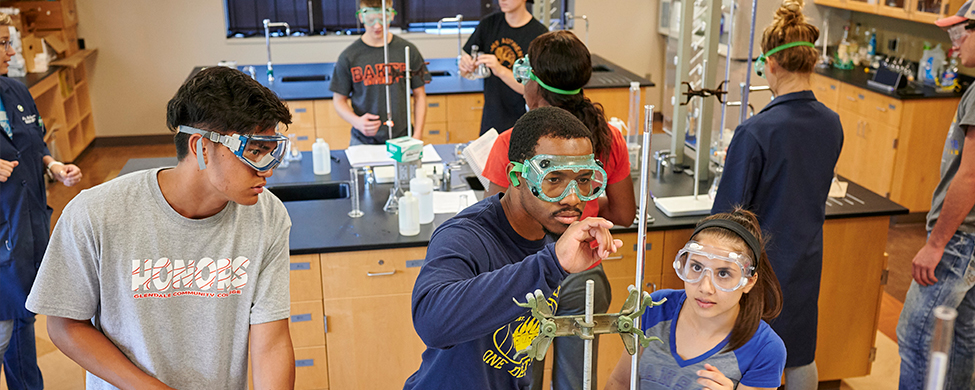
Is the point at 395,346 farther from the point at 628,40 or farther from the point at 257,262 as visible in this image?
the point at 628,40

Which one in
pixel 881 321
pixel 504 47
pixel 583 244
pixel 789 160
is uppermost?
pixel 504 47

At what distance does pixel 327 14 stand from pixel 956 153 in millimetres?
5775

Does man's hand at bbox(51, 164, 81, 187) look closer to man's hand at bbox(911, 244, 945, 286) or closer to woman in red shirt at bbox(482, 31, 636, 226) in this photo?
woman in red shirt at bbox(482, 31, 636, 226)

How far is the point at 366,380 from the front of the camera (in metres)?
2.89

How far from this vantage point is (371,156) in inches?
135

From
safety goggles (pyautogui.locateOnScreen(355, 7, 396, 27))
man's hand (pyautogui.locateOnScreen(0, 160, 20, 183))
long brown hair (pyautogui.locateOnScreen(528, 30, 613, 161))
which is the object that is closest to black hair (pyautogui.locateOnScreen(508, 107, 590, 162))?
long brown hair (pyautogui.locateOnScreen(528, 30, 613, 161))

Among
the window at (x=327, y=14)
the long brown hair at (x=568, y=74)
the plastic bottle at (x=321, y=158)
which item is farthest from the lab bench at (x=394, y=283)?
the window at (x=327, y=14)

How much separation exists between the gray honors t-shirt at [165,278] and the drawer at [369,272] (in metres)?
1.07

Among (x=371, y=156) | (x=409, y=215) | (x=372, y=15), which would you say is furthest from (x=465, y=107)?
(x=409, y=215)

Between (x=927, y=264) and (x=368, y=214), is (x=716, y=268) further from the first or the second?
(x=368, y=214)

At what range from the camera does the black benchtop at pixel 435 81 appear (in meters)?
5.24

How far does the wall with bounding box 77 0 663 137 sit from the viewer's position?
6656 mm

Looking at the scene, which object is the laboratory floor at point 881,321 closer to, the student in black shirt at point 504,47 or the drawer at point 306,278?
the drawer at point 306,278

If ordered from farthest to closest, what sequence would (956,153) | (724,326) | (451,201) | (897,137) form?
(897,137)
(451,201)
(956,153)
(724,326)
